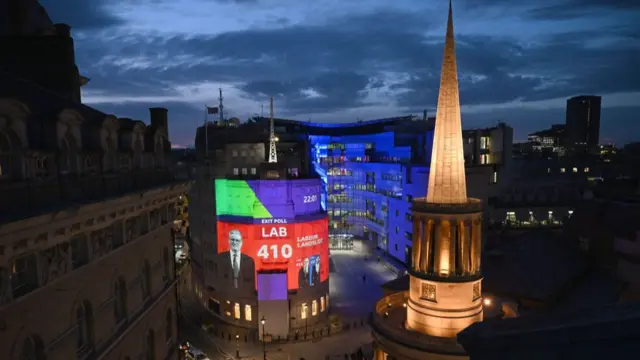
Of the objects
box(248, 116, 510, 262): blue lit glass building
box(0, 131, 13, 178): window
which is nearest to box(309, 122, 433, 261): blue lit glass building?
box(248, 116, 510, 262): blue lit glass building

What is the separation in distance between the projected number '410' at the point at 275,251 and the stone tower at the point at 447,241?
21.7 meters

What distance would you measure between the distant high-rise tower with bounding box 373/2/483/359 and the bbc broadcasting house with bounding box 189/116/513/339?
22801 millimetres

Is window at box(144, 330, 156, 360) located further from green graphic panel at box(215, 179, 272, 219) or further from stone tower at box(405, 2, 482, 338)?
green graphic panel at box(215, 179, 272, 219)

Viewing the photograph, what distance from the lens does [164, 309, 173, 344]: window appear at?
20250mm

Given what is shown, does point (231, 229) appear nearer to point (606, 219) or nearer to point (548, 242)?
point (548, 242)

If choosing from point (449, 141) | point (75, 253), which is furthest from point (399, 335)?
point (75, 253)

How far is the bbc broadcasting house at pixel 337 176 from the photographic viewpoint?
46594mm

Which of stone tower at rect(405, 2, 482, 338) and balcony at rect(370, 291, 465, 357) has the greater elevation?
stone tower at rect(405, 2, 482, 338)

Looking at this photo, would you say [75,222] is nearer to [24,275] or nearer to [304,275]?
[24,275]

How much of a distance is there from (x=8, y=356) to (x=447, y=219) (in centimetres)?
1875

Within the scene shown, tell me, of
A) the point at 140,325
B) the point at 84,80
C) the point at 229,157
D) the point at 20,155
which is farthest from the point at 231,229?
the point at 20,155

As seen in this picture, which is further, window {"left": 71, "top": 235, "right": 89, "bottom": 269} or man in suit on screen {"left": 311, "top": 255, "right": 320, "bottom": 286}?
man in suit on screen {"left": 311, "top": 255, "right": 320, "bottom": 286}

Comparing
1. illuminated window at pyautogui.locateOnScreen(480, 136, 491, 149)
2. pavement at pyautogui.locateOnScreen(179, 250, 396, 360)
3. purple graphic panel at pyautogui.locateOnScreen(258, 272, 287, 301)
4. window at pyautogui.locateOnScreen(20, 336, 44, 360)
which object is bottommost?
pavement at pyautogui.locateOnScreen(179, 250, 396, 360)

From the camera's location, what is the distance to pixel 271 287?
1682 inches
